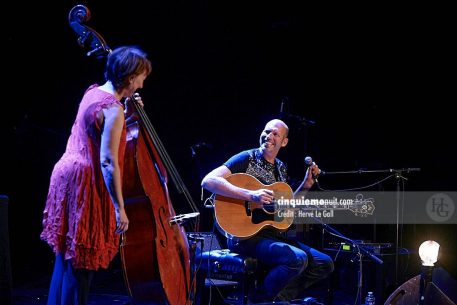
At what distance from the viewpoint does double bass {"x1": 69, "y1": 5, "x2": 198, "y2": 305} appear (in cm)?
268

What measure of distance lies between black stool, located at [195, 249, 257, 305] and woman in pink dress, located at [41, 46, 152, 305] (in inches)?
56.0

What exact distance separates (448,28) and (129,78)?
5635mm

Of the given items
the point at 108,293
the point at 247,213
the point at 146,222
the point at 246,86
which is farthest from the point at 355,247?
the point at 246,86

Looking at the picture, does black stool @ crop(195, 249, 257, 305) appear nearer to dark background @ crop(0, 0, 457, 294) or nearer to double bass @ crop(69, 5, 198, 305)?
double bass @ crop(69, 5, 198, 305)

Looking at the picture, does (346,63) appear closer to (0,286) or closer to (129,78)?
(129,78)

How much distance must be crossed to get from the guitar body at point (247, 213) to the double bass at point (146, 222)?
1.11m

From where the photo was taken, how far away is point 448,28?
6734 mm

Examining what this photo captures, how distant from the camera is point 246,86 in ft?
25.2

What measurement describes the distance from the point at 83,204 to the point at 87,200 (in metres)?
0.03

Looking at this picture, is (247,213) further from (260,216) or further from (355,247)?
(355,247)

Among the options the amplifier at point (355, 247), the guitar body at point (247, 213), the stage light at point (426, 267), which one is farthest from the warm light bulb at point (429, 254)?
the amplifier at point (355, 247)

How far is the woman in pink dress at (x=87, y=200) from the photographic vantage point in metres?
2.39

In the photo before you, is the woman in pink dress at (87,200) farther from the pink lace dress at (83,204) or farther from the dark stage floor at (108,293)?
the dark stage floor at (108,293)

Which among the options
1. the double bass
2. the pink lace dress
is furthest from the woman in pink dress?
the double bass
